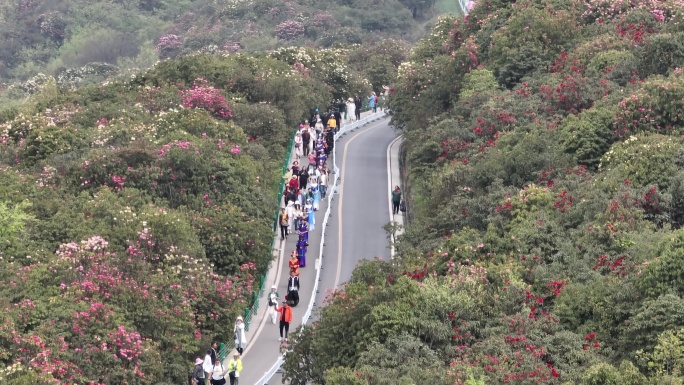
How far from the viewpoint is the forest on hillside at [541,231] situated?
82.4 feet

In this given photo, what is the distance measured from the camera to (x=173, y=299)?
106 ft

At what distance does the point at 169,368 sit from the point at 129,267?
3392 millimetres

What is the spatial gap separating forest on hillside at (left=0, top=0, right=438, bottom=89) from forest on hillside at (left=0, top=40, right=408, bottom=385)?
146 ft

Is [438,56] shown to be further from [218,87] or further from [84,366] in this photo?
[84,366]

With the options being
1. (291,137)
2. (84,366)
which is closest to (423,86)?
(291,137)

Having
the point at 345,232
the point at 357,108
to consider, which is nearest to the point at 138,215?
the point at 345,232

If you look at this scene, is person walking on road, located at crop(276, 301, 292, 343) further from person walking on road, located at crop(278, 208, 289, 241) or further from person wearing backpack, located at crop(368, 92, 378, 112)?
person wearing backpack, located at crop(368, 92, 378, 112)

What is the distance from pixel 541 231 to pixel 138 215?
465 inches

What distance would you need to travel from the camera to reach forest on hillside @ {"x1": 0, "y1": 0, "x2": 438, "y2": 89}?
10294cm

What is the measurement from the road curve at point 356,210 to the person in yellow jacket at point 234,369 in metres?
1.12

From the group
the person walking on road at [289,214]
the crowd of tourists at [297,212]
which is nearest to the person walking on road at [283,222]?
the crowd of tourists at [297,212]

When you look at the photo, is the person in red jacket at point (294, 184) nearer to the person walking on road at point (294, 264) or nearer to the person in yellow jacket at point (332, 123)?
the person walking on road at point (294, 264)

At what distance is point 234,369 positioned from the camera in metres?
30.3

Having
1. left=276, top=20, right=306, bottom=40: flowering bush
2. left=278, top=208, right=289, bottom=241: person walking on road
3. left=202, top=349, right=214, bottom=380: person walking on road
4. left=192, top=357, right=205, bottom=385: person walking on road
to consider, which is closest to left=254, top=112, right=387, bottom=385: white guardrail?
left=278, top=208, right=289, bottom=241: person walking on road
